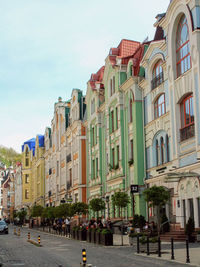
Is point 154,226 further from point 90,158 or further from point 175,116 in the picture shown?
point 90,158

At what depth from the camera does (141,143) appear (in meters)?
36.0

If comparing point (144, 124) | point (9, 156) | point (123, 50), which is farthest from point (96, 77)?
point (9, 156)

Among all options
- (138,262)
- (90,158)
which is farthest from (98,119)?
(138,262)

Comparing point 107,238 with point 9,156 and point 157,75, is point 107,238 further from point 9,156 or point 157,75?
point 9,156

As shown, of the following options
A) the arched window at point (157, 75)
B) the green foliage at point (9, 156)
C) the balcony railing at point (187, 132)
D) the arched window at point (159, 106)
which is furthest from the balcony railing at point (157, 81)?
the green foliage at point (9, 156)

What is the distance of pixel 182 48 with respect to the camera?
95.6 feet

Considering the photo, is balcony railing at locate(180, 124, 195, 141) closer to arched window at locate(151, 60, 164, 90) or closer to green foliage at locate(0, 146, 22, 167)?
arched window at locate(151, 60, 164, 90)

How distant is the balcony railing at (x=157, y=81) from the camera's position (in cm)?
3283

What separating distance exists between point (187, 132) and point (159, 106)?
20.3 ft

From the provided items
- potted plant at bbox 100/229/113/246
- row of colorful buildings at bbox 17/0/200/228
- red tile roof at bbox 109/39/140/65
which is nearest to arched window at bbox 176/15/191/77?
row of colorful buildings at bbox 17/0/200/228

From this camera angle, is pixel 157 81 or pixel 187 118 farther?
pixel 157 81

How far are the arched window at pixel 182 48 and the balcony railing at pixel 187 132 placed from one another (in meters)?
3.60

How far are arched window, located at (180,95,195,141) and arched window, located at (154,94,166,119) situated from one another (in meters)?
3.91

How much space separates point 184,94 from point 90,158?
2343 centimetres
